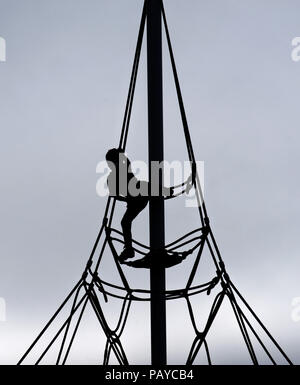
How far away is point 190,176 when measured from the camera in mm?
8828

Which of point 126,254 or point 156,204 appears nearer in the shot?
point 156,204

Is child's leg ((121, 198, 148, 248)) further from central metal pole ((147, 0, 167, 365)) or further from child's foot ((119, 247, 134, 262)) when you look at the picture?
central metal pole ((147, 0, 167, 365))

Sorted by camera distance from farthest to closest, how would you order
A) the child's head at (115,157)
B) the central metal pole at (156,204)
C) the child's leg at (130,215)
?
the child's leg at (130,215), the child's head at (115,157), the central metal pole at (156,204)

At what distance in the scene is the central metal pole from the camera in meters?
7.99

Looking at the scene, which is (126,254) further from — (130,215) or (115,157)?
(115,157)

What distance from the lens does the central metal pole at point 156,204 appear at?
7988 millimetres

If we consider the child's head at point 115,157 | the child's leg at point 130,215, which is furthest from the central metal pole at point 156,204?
the child's head at point 115,157

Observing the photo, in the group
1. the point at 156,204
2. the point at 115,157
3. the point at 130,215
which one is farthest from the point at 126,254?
the point at 115,157

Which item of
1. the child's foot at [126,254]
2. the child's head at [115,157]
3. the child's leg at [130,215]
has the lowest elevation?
the child's foot at [126,254]

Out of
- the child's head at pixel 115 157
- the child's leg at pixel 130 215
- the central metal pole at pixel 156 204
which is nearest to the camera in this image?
the central metal pole at pixel 156 204

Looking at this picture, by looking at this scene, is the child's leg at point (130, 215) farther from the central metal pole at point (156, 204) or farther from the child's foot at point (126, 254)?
A: the central metal pole at point (156, 204)

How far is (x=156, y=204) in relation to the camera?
8.55 m
